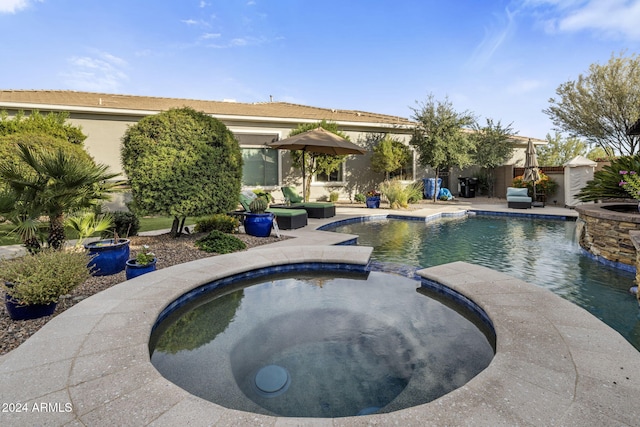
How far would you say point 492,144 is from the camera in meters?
17.6

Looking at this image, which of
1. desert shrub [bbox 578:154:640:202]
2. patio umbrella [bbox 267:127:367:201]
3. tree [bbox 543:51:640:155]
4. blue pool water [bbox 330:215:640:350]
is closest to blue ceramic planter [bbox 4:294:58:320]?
blue pool water [bbox 330:215:640:350]

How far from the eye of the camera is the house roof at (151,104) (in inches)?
487

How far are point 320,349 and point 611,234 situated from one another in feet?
19.2

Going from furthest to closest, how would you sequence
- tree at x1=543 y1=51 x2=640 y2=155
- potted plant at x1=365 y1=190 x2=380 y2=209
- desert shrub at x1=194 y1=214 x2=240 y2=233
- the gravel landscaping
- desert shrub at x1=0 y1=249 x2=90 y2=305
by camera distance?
tree at x1=543 y1=51 x2=640 y2=155 < potted plant at x1=365 y1=190 x2=380 y2=209 < desert shrub at x1=194 y1=214 x2=240 y2=233 < desert shrub at x1=0 y1=249 x2=90 y2=305 < the gravel landscaping

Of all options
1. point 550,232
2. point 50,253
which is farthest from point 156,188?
point 550,232

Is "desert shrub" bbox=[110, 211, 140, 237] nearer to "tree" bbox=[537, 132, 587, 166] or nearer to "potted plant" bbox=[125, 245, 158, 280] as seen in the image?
"potted plant" bbox=[125, 245, 158, 280]

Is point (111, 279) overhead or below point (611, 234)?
below

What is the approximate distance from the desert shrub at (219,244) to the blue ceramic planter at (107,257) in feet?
4.83

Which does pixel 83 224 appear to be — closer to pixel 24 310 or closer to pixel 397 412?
pixel 24 310

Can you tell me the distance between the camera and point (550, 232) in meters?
8.96

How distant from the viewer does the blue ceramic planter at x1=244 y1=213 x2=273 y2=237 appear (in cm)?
779

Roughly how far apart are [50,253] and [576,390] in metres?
4.96

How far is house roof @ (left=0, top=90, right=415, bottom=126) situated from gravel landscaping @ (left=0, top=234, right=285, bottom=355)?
752cm

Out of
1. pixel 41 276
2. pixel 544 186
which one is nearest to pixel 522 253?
pixel 41 276
